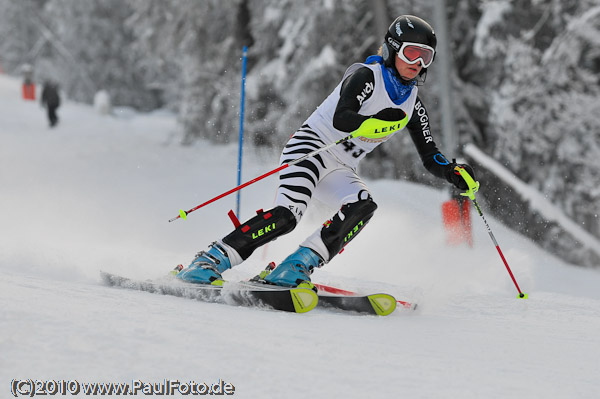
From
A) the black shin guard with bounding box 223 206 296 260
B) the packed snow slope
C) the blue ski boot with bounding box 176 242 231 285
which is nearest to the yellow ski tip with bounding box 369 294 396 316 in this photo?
the packed snow slope

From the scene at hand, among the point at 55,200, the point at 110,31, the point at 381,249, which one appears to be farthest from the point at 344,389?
the point at 110,31

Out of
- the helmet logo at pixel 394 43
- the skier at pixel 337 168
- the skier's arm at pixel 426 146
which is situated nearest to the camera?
the skier at pixel 337 168

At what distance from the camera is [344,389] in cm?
216

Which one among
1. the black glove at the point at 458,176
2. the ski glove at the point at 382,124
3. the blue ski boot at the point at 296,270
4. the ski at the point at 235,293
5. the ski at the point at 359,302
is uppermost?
the ski glove at the point at 382,124

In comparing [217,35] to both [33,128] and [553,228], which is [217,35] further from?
[553,228]

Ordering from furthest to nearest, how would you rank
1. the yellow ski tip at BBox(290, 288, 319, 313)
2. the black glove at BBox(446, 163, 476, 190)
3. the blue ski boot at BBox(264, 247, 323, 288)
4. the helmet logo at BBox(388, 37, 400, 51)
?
1. the black glove at BBox(446, 163, 476, 190)
2. the helmet logo at BBox(388, 37, 400, 51)
3. the blue ski boot at BBox(264, 247, 323, 288)
4. the yellow ski tip at BBox(290, 288, 319, 313)

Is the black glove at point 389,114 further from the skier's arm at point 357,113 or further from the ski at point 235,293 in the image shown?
the ski at point 235,293

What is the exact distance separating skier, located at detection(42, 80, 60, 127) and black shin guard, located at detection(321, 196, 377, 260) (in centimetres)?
1790

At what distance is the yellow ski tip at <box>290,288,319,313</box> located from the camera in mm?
3512

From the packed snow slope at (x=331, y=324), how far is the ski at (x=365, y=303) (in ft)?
0.41

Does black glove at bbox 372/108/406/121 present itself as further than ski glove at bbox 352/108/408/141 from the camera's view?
Yes

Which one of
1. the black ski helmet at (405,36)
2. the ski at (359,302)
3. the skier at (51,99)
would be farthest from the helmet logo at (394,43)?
the skier at (51,99)

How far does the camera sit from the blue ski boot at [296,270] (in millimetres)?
3802

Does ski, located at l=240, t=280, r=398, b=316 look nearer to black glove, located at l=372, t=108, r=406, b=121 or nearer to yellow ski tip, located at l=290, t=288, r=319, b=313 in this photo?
yellow ski tip, located at l=290, t=288, r=319, b=313
